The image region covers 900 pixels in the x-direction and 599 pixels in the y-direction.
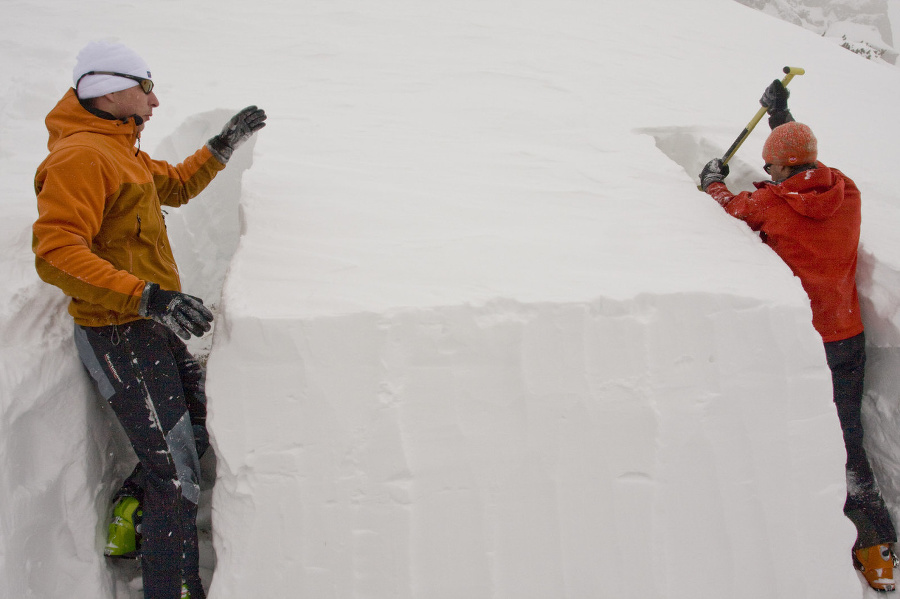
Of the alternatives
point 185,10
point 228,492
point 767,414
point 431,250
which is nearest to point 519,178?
point 431,250

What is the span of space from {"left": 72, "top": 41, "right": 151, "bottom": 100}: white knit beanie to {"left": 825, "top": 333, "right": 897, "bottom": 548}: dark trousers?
98.2 inches

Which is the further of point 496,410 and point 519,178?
point 519,178

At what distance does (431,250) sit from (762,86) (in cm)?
341

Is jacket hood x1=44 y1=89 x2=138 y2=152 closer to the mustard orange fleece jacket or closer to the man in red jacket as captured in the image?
the mustard orange fleece jacket

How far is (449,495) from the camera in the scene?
1528 millimetres

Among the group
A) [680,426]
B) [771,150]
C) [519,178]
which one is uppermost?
[771,150]

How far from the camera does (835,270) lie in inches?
76.0

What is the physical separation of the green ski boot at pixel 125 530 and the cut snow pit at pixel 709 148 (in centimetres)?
283

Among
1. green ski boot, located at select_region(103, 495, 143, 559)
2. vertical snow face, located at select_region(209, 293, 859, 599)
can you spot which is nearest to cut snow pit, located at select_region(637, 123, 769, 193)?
vertical snow face, located at select_region(209, 293, 859, 599)

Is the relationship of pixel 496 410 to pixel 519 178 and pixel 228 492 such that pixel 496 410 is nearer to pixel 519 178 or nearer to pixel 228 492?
pixel 228 492

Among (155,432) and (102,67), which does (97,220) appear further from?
(155,432)

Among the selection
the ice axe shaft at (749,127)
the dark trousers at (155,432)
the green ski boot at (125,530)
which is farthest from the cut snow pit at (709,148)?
the green ski boot at (125,530)

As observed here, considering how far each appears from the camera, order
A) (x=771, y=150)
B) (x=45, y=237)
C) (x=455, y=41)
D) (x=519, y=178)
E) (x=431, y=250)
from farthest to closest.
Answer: (x=455, y=41) < (x=519, y=178) < (x=771, y=150) < (x=431, y=250) < (x=45, y=237)

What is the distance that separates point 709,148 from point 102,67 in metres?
2.74
